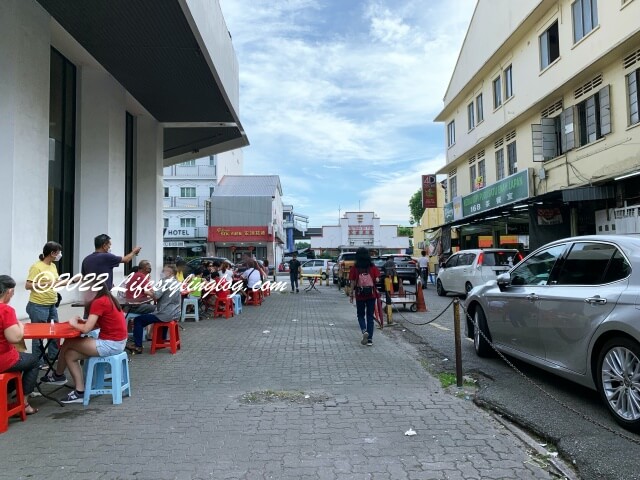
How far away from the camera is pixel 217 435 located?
4445mm

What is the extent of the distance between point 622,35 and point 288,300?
12834 mm

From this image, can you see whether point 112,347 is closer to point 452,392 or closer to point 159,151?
point 452,392

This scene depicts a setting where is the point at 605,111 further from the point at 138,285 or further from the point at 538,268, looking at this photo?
the point at 138,285

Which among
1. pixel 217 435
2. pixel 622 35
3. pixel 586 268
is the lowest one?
pixel 217 435

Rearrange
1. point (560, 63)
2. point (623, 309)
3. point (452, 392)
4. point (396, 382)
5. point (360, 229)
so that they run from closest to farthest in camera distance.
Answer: point (623, 309) → point (452, 392) → point (396, 382) → point (560, 63) → point (360, 229)

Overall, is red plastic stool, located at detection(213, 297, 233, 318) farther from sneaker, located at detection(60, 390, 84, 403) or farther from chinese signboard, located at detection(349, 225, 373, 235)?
chinese signboard, located at detection(349, 225, 373, 235)

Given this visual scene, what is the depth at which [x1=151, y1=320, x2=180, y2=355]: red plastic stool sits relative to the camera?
801 centimetres

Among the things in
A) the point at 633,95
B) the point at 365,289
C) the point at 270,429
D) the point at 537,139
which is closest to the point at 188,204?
the point at 537,139

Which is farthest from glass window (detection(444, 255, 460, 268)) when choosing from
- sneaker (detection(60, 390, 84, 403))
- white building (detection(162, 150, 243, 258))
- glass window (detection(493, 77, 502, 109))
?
white building (detection(162, 150, 243, 258))

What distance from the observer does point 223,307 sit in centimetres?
1290

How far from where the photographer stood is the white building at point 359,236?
233 ft

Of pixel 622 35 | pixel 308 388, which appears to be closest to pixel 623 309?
pixel 308 388

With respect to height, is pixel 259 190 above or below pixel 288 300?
above

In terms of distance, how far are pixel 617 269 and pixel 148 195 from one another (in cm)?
1386
